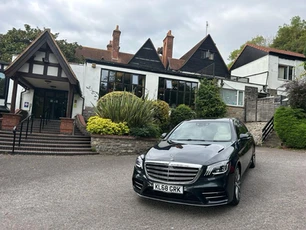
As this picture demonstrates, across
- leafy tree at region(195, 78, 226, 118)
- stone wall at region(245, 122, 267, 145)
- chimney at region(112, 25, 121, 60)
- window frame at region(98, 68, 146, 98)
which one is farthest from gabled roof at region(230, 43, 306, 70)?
chimney at region(112, 25, 121, 60)

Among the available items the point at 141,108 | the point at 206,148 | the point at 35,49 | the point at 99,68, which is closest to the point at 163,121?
the point at 141,108

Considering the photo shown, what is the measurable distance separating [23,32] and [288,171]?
2860 centimetres

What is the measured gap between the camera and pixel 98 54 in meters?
30.2

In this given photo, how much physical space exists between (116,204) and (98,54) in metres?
28.4

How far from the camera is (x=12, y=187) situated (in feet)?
16.5


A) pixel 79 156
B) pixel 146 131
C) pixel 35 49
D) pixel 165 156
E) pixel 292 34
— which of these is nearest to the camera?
pixel 165 156

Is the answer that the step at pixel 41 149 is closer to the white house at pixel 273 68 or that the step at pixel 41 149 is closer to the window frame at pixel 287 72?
the white house at pixel 273 68

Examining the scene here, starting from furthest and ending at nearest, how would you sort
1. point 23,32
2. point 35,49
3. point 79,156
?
point 23,32
point 35,49
point 79,156

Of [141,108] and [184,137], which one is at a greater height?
[141,108]

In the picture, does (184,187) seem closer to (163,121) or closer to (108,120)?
(108,120)

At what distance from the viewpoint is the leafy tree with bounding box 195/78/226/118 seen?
1733cm

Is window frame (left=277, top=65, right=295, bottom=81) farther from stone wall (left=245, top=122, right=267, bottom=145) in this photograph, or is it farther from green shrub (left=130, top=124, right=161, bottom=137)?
green shrub (left=130, top=124, right=161, bottom=137)

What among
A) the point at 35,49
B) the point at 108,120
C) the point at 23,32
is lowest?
the point at 108,120

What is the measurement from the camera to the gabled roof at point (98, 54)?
29122 mm
